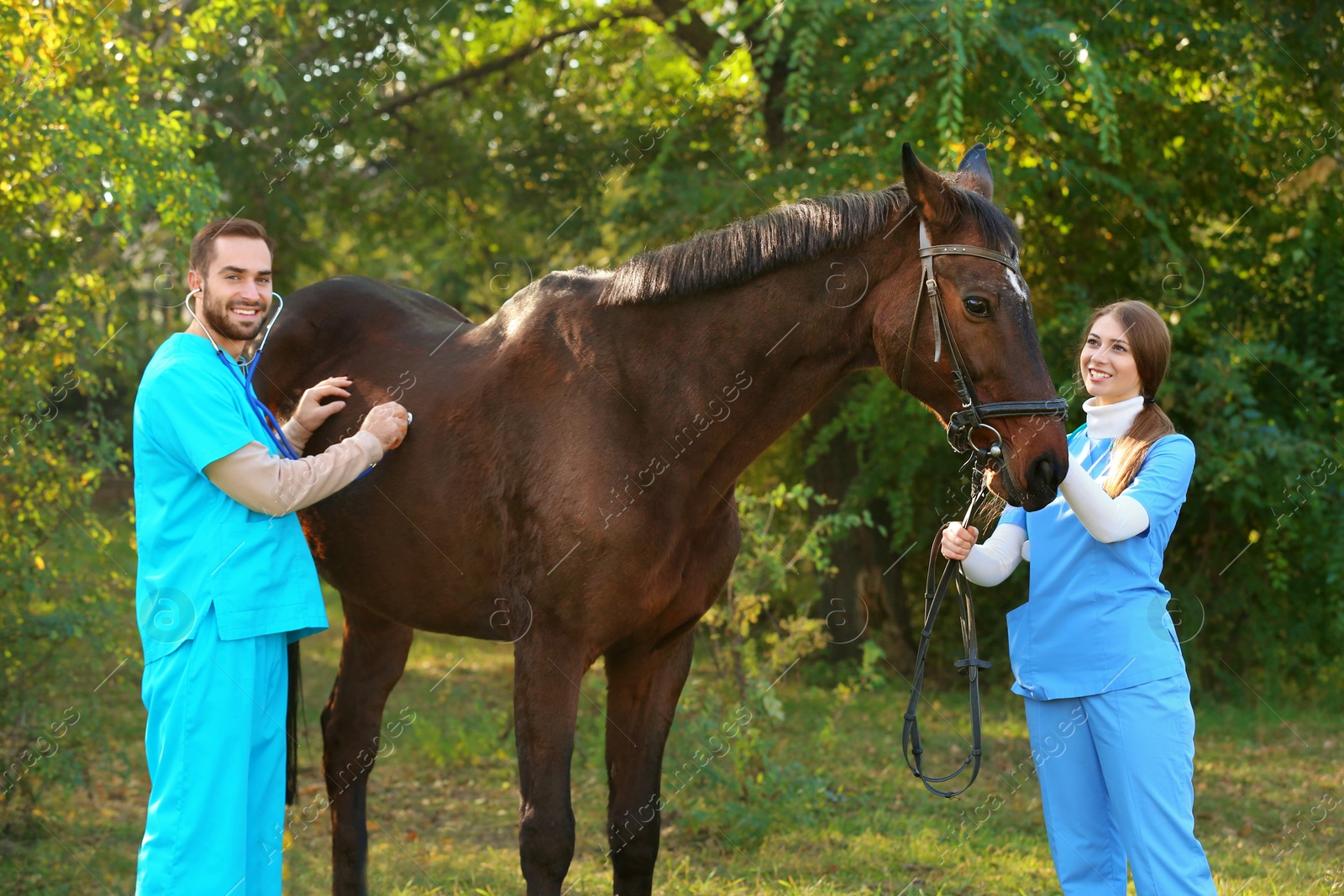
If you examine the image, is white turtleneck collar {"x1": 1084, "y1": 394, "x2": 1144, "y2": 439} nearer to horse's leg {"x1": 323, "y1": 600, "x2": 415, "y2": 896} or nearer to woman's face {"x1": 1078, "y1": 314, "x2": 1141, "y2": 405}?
woman's face {"x1": 1078, "y1": 314, "x2": 1141, "y2": 405}

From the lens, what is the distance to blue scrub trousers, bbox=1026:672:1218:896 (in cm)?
261

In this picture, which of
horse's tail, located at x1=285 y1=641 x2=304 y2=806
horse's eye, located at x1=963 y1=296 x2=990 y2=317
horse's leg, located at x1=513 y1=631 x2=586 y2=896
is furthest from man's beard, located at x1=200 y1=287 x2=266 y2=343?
horse's eye, located at x1=963 y1=296 x2=990 y2=317

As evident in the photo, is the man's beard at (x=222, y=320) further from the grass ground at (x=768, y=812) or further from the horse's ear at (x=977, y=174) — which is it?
the grass ground at (x=768, y=812)

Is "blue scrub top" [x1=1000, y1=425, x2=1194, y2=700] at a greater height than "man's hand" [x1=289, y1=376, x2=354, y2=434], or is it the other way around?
"man's hand" [x1=289, y1=376, x2=354, y2=434]

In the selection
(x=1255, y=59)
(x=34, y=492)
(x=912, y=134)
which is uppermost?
(x=1255, y=59)

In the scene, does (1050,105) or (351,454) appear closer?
(351,454)

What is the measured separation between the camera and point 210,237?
8.95ft

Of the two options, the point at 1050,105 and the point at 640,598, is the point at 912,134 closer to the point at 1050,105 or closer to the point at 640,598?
the point at 1050,105

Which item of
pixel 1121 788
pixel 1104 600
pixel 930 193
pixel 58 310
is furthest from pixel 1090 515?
pixel 58 310

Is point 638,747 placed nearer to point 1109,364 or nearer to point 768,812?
point 1109,364

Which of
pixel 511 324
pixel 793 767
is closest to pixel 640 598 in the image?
pixel 511 324

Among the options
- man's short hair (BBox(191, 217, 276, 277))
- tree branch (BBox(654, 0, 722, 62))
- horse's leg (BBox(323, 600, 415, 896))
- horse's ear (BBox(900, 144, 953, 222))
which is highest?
tree branch (BBox(654, 0, 722, 62))

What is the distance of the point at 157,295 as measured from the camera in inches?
305

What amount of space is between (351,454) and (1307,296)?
22.8 feet
